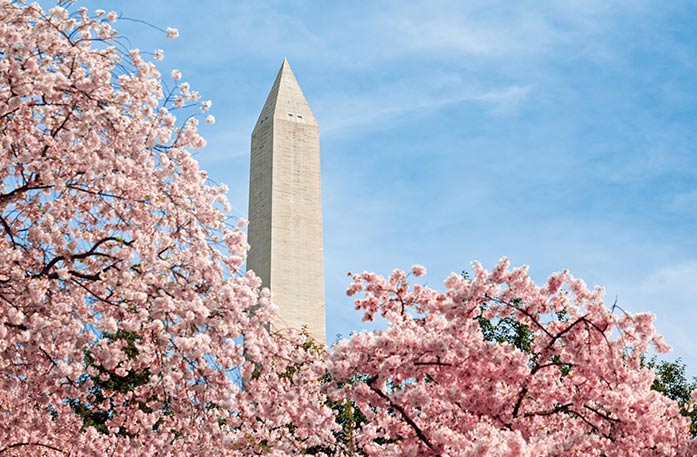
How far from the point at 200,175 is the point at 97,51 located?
69.2 inches

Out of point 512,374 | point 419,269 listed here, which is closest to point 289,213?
point 419,269

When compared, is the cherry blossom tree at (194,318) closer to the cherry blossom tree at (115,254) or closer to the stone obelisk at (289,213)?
the cherry blossom tree at (115,254)

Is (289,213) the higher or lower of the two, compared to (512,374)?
higher

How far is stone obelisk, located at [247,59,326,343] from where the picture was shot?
27.6 meters

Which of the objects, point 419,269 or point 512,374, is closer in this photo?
point 512,374

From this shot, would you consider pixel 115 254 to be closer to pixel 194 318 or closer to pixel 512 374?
pixel 194 318

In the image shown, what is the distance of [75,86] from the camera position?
7820 millimetres

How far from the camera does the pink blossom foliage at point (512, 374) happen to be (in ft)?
25.3

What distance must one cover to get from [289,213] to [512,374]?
69.4 feet

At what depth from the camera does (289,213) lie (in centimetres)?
2877

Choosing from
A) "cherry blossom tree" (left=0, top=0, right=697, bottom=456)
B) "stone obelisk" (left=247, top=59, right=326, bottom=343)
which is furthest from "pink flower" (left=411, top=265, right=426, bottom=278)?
"stone obelisk" (left=247, top=59, right=326, bottom=343)

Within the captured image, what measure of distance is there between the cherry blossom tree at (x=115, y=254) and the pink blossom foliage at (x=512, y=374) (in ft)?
2.95

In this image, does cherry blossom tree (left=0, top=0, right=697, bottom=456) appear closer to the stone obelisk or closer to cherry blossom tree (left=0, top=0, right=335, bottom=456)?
cherry blossom tree (left=0, top=0, right=335, bottom=456)

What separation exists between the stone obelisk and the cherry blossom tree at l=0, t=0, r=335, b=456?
17.7 m
